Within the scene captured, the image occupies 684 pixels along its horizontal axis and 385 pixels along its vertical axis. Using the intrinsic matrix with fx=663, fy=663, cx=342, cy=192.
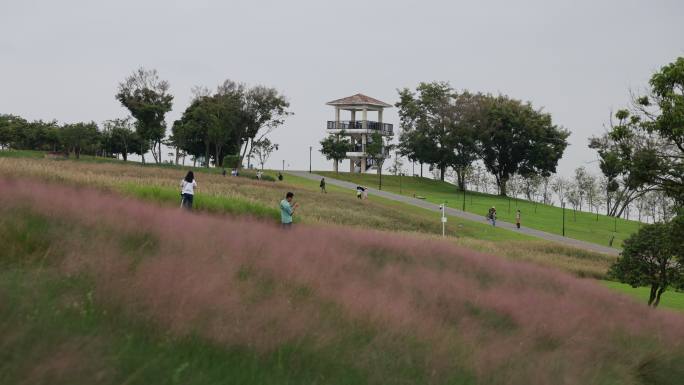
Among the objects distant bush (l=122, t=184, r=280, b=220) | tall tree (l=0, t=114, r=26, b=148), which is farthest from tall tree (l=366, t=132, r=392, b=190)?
distant bush (l=122, t=184, r=280, b=220)

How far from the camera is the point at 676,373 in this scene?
1189 centimetres

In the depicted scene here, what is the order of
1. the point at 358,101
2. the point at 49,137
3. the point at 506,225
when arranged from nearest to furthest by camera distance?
the point at 506,225, the point at 49,137, the point at 358,101

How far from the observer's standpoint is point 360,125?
10294 centimetres

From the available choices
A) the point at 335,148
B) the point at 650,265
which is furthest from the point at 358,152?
the point at 650,265

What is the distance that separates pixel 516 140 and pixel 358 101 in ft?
79.6

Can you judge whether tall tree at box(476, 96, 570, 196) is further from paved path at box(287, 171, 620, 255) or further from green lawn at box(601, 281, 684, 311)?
green lawn at box(601, 281, 684, 311)

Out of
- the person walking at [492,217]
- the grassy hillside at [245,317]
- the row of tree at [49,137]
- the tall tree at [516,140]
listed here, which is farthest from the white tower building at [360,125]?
the grassy hillside at [245,317]

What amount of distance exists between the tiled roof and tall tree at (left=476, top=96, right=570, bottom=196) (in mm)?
16026

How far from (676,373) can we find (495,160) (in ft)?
298

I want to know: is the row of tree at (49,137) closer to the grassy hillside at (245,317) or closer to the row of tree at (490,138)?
the row of tree at (490,138)

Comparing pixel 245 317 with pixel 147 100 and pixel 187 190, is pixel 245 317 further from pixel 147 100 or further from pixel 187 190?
pixel 147 100

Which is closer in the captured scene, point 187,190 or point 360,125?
point 187,190

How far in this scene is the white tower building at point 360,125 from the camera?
10106cm

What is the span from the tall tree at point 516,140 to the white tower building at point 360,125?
50.4ft
